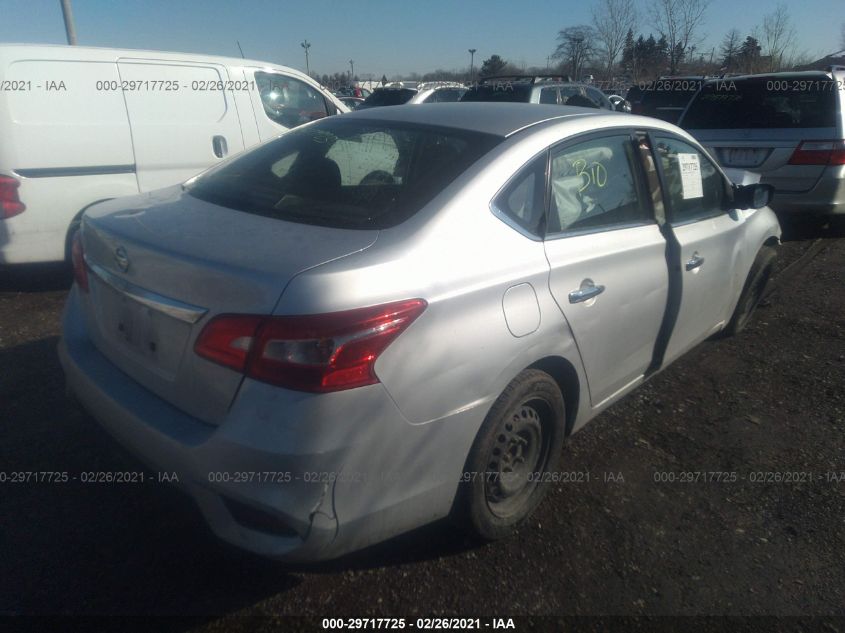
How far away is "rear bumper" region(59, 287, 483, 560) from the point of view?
1.83 metres

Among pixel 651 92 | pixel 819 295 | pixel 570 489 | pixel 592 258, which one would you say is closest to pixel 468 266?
pixel 592 258

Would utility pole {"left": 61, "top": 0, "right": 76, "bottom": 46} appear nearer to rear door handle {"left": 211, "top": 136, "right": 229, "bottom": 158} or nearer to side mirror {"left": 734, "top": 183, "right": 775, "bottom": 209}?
rear door handle {"left": 211, "top": 136, "right": 229, "bottom": 158}

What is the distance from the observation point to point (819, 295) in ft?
19.0

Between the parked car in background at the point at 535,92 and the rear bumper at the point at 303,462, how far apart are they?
995 cm

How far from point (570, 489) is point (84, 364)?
2090 millimetres

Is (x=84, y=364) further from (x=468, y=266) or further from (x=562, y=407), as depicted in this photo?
(x=562, y=407)

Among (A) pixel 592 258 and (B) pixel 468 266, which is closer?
(B) pixel 468 266

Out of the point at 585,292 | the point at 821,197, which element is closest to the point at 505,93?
the point at 821,197

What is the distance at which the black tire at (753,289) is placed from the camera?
14.8ft

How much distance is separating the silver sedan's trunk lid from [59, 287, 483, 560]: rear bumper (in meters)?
0.09

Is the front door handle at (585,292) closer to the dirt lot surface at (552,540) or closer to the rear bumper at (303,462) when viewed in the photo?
the rear bumper at (303,462)

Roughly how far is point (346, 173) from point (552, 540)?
5.64ft

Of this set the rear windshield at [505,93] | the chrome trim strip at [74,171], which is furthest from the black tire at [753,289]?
the rear windshield at [505,93]

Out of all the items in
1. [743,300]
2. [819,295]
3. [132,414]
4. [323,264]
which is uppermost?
[323,264]
